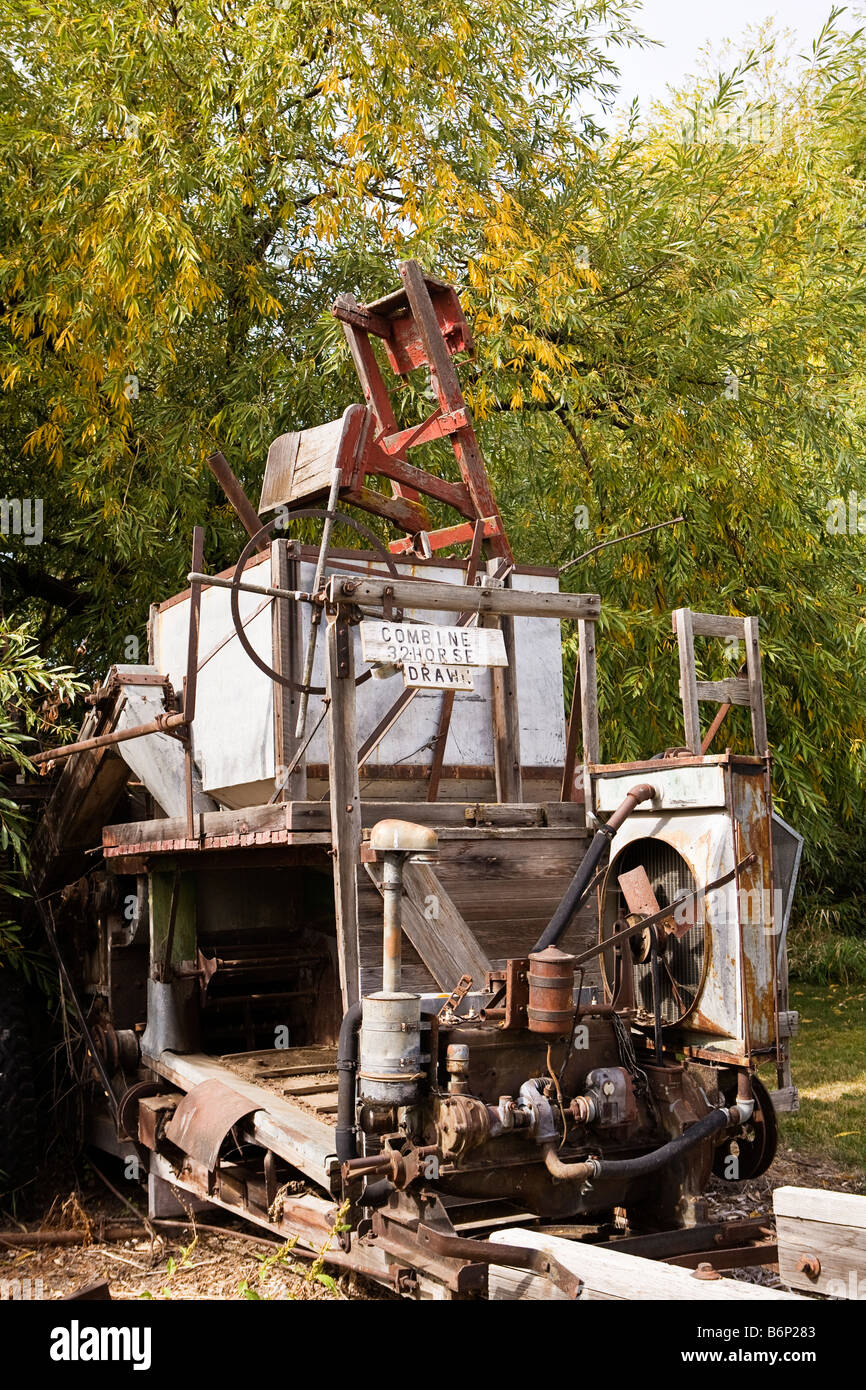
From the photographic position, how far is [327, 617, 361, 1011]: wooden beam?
4.95 metres

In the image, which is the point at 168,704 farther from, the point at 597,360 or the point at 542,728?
the point at 597,360

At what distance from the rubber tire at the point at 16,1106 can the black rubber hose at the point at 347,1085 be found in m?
3.30

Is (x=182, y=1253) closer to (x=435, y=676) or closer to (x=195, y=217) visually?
(x=435, y=676)

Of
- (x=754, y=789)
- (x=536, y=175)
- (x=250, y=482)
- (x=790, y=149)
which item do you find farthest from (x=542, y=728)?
(x=790, y=149)

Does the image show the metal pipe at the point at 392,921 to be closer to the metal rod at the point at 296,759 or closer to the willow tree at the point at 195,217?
the metal rod at the point at 296,759

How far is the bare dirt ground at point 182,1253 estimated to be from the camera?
5336 mm

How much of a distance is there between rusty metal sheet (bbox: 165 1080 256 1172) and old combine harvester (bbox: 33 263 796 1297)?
0.8 inches

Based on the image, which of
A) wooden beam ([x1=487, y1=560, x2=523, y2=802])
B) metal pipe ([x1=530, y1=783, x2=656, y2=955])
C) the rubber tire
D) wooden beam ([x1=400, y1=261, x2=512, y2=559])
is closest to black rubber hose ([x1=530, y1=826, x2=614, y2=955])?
metal pipe ([x1=530, y1=783, x2=656, y2=955])

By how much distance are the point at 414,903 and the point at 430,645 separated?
42.4 inches

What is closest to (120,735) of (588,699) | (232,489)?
(232,489)

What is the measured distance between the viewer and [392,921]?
4.56 meters

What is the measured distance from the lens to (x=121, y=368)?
9.08 metres

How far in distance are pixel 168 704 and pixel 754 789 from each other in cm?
291

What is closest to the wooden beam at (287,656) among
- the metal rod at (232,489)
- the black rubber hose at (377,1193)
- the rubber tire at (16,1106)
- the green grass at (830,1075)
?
the metal rod at (232,489)
